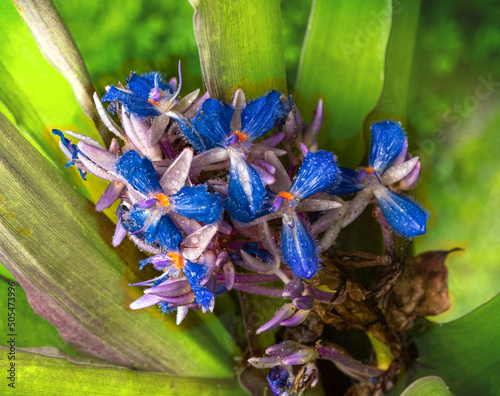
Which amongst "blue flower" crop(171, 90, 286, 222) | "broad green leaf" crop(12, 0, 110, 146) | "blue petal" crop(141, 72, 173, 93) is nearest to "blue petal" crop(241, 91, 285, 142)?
"blue flower" crop(171, 90, 286, 222)

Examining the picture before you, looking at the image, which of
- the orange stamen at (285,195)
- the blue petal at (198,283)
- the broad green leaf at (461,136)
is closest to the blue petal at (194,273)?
the blue petal at (198,283)

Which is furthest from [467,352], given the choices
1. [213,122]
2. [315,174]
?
[213,122]

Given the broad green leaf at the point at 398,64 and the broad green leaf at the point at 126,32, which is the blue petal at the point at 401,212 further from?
the broad green leaf at the point at 126,32

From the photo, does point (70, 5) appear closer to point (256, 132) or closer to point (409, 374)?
point (256, 132)

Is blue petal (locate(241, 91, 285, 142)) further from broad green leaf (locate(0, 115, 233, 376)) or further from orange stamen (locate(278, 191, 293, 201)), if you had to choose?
broad green leaf (locate(0, 115, 233, 376))

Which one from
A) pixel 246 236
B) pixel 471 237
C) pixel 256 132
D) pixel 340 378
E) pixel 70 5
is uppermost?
pixel 70 5

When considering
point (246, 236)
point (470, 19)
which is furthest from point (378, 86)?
point (246, 236)
